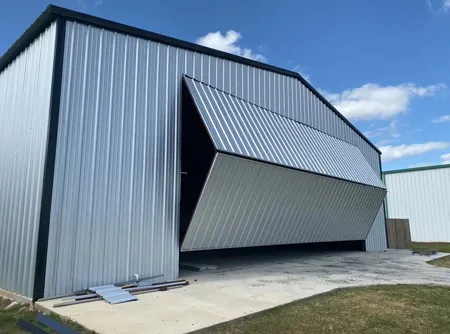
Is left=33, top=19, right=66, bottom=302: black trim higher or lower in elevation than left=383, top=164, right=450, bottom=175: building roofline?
lower

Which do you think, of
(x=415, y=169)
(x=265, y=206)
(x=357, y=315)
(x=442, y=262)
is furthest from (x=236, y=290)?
(x=415, y=169)

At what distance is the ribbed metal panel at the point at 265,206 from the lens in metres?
8.79

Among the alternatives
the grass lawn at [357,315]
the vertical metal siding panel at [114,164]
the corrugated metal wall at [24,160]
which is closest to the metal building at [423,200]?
the grass lawn at [357,315]

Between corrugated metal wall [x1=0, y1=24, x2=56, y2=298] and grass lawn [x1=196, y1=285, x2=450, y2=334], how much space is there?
444 cm

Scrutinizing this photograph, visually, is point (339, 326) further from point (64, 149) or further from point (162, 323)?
point (64, 149)

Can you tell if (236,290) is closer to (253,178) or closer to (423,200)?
(253,178)

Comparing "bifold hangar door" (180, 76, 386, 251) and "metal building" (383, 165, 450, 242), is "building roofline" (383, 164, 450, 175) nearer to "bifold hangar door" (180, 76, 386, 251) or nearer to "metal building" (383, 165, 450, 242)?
"metal building" (383, 165, 450, 242)

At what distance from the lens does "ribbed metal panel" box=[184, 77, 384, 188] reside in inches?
347

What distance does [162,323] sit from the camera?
5230 millimetres

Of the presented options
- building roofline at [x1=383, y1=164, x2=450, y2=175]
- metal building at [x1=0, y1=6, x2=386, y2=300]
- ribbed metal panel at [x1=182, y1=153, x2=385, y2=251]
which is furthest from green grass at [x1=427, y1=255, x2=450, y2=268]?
building roofline at [x1=383, y1=164, x2=450, y2=175]

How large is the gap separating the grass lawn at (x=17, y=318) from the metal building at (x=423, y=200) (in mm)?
25112

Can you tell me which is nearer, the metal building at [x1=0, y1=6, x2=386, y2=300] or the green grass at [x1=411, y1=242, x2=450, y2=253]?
the metal building at [x1=0, y1=6, x2=386, y2=300]

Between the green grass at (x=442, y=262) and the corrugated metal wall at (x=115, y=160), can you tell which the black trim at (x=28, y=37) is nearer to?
the corrugated metal wall at (x=115, y=160)

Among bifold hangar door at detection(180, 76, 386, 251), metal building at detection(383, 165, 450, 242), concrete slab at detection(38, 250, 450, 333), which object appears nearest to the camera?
concrete slab at detection(38, 250, 450, 333)
